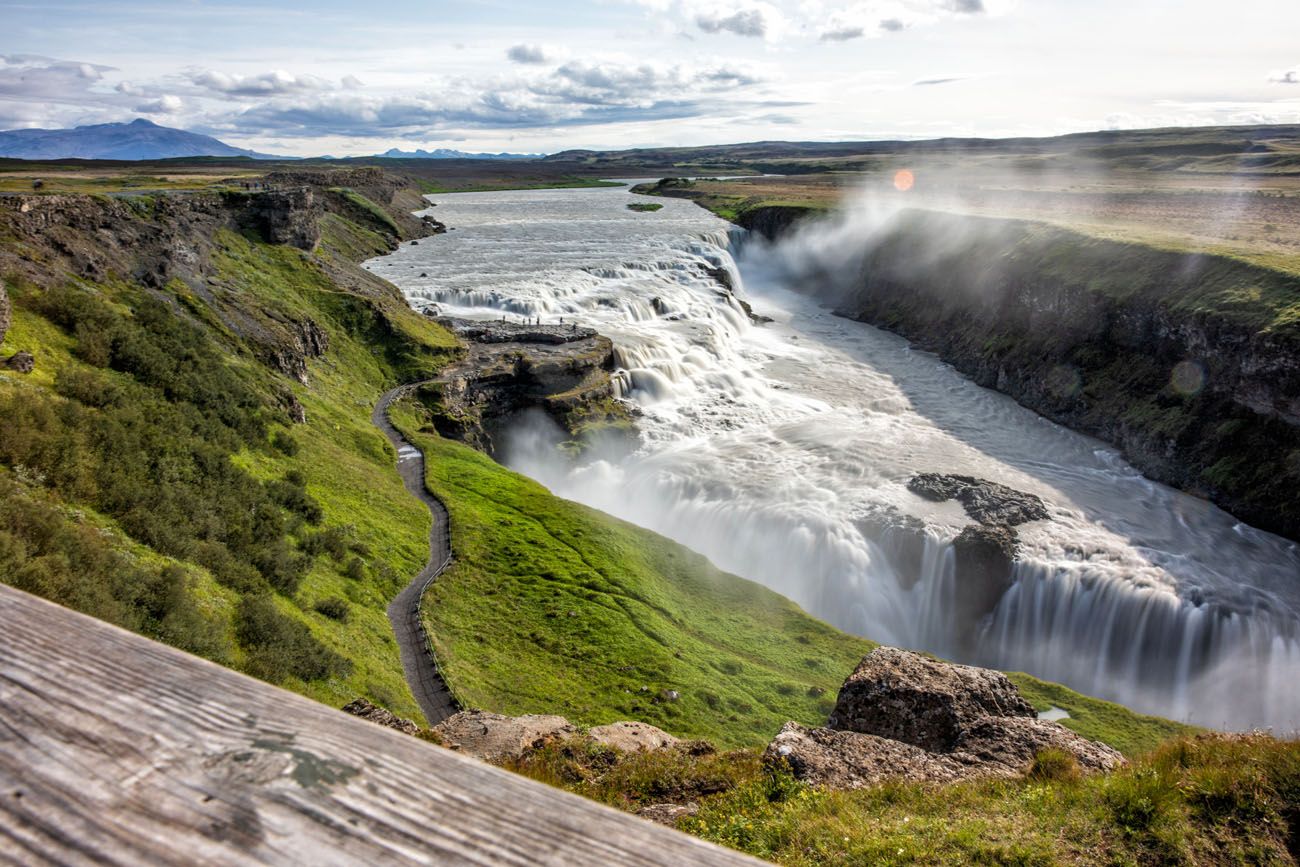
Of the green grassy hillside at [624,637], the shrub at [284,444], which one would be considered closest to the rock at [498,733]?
the green grassy hillside at [624,637]

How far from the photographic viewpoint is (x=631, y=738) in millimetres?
12898

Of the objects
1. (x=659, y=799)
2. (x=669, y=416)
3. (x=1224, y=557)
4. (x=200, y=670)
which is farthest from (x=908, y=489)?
(x=200, y=670)

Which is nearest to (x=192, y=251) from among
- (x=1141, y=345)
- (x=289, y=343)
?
(x=289, y=343)

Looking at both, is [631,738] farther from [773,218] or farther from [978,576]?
[773,218]

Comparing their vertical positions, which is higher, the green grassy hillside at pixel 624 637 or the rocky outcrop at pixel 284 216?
the rocky outcrop at pixel 284 216

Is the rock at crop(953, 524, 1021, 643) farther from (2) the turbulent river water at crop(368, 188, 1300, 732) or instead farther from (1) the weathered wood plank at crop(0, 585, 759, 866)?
(1) the weathered wood plank at crop(0, 585, 759, 866)

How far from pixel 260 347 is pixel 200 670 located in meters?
46.6

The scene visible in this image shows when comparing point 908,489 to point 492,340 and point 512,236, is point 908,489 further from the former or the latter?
point 512,236

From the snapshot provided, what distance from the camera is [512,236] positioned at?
11175 centimetres

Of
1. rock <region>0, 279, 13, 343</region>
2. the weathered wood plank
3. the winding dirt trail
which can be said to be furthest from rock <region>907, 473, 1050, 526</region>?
rock <region>0, 279, 13, 343</region>

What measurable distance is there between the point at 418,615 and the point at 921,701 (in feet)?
68.8

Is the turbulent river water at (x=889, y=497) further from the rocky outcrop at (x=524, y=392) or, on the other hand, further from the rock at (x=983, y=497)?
the rocky outcrop at (x=524, y=392)

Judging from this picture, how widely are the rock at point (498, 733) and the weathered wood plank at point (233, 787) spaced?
9662 mm

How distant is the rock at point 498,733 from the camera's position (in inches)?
464
